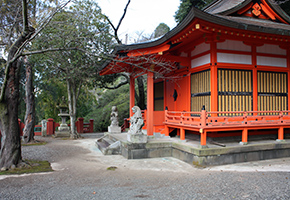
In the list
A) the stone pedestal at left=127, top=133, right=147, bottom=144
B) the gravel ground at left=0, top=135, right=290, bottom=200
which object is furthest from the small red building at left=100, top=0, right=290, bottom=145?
the gravel ground at left=0, top=135, right=290, bottom=200

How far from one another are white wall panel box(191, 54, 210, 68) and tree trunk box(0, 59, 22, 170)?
6754mm

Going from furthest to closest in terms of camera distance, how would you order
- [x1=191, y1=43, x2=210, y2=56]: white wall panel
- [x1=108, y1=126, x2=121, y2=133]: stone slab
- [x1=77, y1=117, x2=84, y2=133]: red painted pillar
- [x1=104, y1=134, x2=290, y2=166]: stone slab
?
1. [x1=77, y1=117, x2=84, y2=133]: red painted pillar
2. [x1=108, y1=126, x2=121, y2=133]: stone slab
3. [x1=191, y1=43, x2=210, y2=56]: white wall panel
4. [x1=104, y1=134, x2=290, y2=166]: stone slab

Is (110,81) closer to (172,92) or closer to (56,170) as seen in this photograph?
(172,92)

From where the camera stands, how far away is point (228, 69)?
8766 millimetres

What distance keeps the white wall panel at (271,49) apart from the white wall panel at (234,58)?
2.41 feet

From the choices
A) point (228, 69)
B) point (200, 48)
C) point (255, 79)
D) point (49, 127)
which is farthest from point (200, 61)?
point (49, 127)

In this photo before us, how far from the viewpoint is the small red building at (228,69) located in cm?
795

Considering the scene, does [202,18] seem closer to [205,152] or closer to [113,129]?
[205,152]

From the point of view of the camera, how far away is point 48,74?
1579 cm

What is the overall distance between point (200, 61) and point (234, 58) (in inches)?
51.4

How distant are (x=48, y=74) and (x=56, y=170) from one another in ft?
34.1

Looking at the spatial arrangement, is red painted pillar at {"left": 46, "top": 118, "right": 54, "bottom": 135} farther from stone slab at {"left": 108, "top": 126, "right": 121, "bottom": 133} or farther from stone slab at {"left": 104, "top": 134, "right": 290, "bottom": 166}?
stone slab at {"left": 104, "top": 134, "right": 290, "bottom": 166}

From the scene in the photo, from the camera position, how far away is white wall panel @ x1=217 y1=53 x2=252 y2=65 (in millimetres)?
8711

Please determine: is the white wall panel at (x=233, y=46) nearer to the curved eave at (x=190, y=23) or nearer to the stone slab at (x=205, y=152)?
the curved eave at (x=190, y=23)
